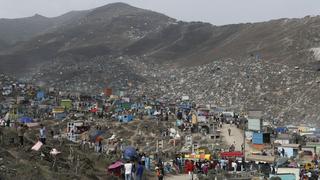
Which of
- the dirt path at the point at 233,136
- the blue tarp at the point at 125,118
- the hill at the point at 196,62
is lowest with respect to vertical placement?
the dirt path at the point at 233,136

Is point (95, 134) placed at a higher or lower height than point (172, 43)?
lower

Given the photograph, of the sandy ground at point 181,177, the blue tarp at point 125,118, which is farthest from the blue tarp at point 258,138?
the sandy ground at point 181,177

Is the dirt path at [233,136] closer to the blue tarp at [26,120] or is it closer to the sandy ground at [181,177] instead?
the sandy ground at [181,177]

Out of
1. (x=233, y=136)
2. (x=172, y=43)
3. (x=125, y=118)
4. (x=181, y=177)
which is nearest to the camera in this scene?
(x=181, y=177)

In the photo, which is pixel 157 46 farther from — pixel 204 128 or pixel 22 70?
pixel 204 128

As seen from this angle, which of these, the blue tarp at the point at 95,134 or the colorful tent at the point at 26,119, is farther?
the colorful tent at the point at 26,119

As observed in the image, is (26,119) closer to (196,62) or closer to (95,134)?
(95,134)

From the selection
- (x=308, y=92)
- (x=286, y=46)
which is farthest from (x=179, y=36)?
(x=308, y=92)

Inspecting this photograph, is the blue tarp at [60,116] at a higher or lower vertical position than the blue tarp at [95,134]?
higher

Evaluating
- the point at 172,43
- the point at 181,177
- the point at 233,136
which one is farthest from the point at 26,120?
the point at 172,43

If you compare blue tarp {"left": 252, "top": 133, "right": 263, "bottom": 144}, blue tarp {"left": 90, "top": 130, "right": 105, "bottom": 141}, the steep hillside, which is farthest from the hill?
blue tarp {"left": 90, "top": 130, "right": 105, "bottom": 141}
